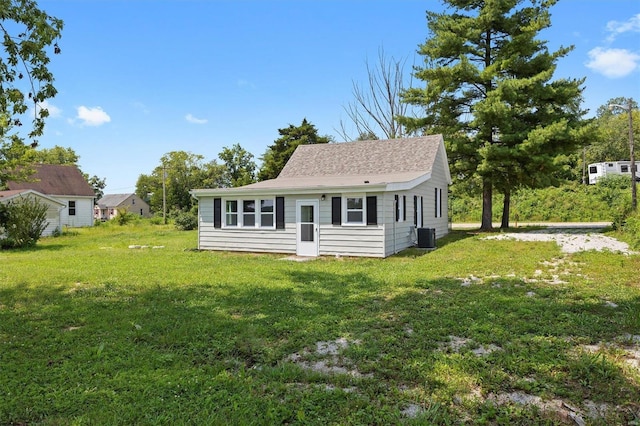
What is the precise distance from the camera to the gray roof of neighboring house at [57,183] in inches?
1189

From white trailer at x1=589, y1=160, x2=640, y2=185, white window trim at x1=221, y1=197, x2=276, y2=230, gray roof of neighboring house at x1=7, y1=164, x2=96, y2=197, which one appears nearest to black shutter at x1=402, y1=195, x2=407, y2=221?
white window trim at x1=221, y1=197, x2=276, y2=230

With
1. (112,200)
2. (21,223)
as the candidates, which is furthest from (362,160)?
(112,200)

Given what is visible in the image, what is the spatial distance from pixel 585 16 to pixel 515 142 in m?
6.07

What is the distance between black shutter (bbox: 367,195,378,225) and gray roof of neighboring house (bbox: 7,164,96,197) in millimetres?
28775

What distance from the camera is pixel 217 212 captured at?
14.5m

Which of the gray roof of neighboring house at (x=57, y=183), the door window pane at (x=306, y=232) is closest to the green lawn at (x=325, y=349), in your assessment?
the door window pane at (x=306, y=232)

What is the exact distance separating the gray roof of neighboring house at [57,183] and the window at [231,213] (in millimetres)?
23494

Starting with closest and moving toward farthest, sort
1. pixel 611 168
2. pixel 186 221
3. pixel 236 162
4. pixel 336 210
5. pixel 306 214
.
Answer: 1. pixel 336 210
2. pixel 306 214
3. pixel 186 221
4. pixel 611 168
5. pixel 236 162

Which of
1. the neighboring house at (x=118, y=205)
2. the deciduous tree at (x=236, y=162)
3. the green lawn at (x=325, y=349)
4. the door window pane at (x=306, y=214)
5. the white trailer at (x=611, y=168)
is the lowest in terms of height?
the green lawn at (x=325, y=349)

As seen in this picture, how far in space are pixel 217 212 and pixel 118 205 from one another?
52580mm

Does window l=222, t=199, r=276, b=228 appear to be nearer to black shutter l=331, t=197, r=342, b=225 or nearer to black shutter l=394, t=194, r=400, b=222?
black shutter l=331, t=197, r=342, b=225

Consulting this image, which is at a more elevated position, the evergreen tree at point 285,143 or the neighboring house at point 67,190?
the evergreen tree at point 285,143

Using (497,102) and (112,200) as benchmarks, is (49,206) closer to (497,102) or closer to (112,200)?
(497,102)

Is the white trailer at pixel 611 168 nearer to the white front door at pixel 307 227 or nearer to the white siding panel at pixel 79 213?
the white front door at pixel 307 227
